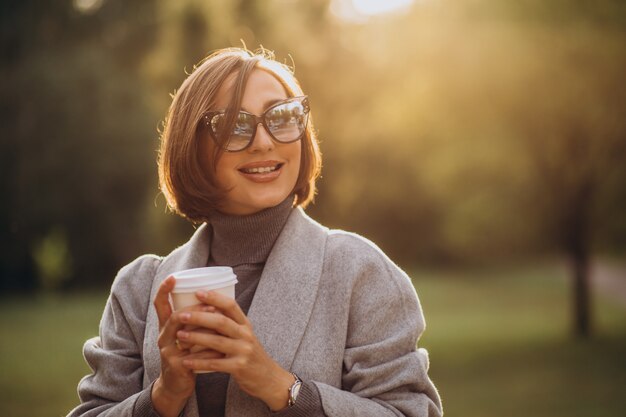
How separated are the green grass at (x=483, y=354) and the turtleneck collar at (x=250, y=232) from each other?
276 inches

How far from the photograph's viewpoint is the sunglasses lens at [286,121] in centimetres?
242

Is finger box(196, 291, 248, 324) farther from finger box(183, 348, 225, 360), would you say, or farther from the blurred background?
the blurred background

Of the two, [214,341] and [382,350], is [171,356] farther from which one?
[382,350]

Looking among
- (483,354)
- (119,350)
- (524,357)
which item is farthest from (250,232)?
(483,354)

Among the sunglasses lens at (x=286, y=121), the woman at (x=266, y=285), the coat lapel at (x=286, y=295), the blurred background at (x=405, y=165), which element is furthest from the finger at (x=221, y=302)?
the blurred background at (x=405, y=165)

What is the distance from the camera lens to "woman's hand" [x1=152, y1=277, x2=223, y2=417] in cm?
202

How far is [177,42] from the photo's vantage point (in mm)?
17141

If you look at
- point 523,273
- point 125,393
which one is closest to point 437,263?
point 523,273

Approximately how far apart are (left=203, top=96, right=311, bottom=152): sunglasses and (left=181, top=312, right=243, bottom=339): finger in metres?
0.62

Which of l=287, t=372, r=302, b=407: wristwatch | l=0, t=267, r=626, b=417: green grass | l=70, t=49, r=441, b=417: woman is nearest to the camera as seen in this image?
l=287, t=372, r=302, b=407: wristwatch

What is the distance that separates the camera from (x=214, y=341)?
6.58 feet

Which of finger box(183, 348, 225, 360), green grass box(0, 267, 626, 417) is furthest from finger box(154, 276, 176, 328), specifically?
green grass box(0, 267, 626, 417)

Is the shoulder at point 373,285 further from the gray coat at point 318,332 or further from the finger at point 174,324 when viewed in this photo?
the finger at point 174,324

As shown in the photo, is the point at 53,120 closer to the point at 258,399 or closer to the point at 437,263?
the point at 437,263
